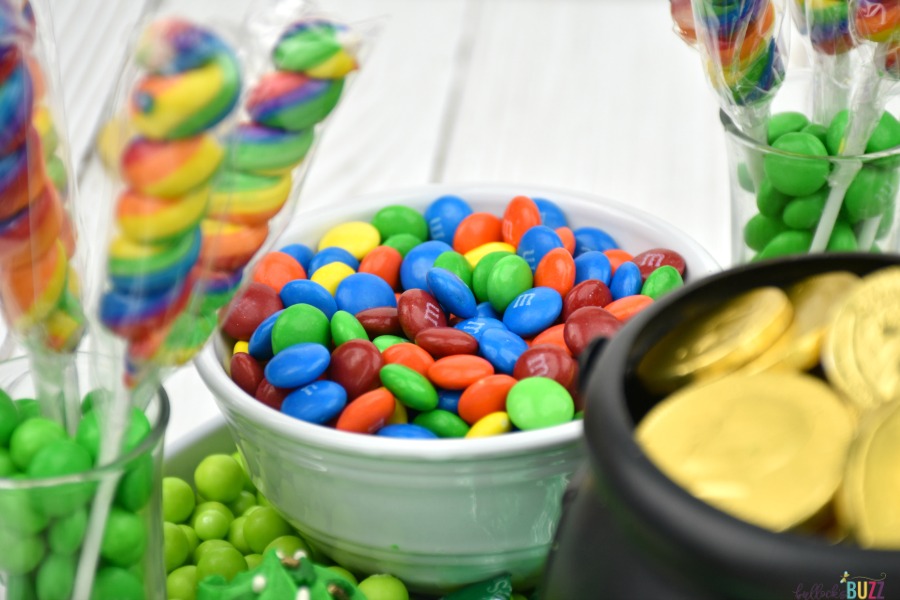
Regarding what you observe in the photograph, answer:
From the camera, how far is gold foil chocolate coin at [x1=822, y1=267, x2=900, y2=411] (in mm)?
427

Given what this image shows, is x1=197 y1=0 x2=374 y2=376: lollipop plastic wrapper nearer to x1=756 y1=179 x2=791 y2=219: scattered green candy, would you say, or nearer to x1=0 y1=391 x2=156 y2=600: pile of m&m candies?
x1=0 y1=391 x2=156 y2=600: pile of m&m candies

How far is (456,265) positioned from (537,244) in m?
0.06

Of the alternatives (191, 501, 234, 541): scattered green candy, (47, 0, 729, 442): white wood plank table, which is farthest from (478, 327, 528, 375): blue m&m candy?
(47, 0, 729, 442): white wood plank table

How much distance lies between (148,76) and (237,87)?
0.11ft

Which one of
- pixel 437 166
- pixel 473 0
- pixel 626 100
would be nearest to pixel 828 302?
pixel 437 166

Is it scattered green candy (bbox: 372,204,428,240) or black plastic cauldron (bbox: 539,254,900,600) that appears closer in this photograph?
black plastic cauldron (bbox: 539,254,900,600)

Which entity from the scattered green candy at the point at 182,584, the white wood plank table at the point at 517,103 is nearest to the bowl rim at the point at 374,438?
the scattered green candy at the point at 182,584

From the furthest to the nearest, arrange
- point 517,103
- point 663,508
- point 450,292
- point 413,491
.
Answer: point 517,103 → point 450,292 → point 413,491 → point 663,508

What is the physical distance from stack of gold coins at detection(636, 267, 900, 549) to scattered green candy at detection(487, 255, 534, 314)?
0.23 metres

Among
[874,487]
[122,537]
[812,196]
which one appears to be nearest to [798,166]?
[812,196]

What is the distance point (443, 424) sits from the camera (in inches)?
23.7

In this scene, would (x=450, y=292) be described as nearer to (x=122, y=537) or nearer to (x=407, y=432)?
(x=407, y=432)

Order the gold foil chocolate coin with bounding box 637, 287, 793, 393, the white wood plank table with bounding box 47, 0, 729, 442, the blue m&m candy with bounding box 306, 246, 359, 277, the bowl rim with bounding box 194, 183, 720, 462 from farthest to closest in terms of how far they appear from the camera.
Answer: the white wood plank table with bounding box 47, 0, 729, 442, the blue m&m candy with bounding box 306, 246, 359, 277, the bowl rim with bounding box 194, 183, 720, 462, the gold foil chocolate coin with bounding box 637, 287, 793, 393

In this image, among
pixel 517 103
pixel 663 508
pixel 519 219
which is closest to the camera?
pixel 663 508
